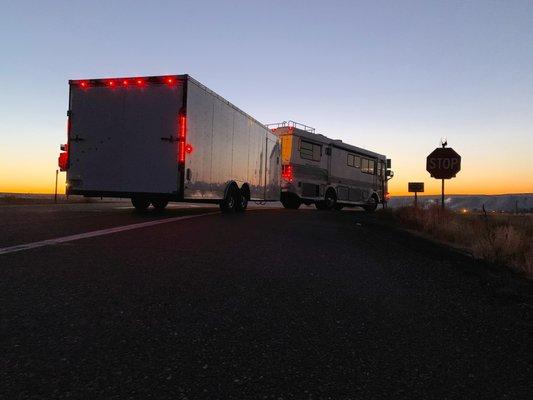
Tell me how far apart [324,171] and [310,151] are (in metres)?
1.35

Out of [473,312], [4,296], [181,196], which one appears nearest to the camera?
[4,296]

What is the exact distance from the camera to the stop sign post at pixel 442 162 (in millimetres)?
16712

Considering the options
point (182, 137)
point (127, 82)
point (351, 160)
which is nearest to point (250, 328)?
point (182, 137)

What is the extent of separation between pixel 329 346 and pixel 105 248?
3.91 meters

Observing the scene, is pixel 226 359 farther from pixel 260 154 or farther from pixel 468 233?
pixel 260 154

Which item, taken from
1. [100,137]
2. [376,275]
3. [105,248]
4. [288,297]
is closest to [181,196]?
[100,137]

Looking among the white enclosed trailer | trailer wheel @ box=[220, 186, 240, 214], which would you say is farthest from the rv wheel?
the white enclosed trailer

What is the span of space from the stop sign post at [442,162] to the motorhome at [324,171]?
225 inches

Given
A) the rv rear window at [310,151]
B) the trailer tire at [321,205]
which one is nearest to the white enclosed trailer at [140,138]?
the rv rear window at [310,151]

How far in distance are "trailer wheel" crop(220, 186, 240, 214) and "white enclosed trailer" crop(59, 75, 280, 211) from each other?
4.79 feet

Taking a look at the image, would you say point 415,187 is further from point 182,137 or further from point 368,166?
point 182,137

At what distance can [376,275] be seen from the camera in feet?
16.9

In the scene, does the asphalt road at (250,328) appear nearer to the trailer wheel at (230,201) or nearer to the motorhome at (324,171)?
the trailer wheel at (230,201)

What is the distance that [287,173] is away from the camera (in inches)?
789
